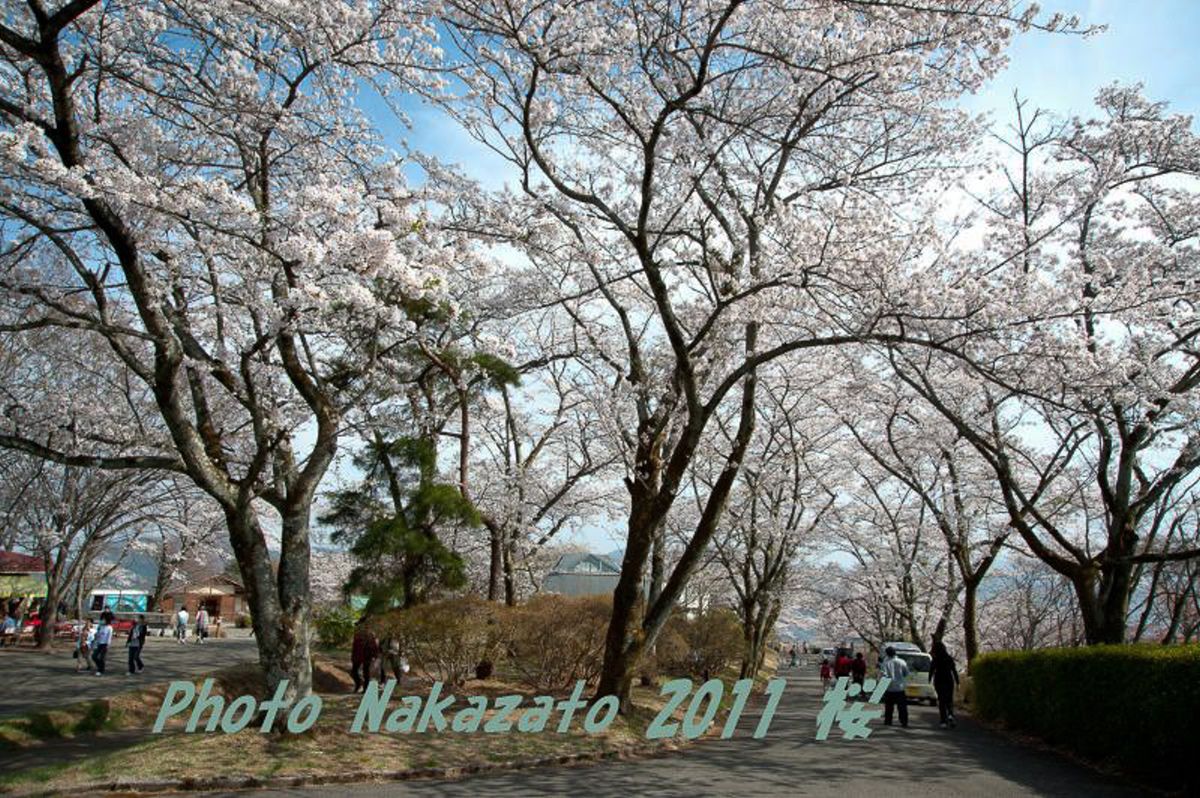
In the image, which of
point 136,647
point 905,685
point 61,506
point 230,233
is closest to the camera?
point 230,233

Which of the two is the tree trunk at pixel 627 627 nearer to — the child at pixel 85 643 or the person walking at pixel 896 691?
the person walking at pixel 896 691

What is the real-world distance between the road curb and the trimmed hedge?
5.74 meters

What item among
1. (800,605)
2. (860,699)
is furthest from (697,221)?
(800,605)

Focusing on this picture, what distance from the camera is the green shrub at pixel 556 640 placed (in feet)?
48.2

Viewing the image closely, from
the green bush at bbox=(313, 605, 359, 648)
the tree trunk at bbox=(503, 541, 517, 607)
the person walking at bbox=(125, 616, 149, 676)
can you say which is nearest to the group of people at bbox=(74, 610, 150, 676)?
the person walking at bbox=(125, 616, 149, 676)

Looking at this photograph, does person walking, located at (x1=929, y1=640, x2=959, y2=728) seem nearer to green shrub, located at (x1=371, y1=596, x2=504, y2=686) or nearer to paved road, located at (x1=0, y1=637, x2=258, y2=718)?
green shrub, located at (x1=371, y1=596, x2=504, y2=686)

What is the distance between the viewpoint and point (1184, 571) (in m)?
21.9

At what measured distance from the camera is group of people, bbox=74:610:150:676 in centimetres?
1806

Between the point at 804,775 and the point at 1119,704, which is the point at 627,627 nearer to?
the point at 804,775

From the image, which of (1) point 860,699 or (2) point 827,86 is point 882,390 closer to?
(1) point 860,699

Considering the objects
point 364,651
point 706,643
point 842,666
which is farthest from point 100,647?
point 842,666

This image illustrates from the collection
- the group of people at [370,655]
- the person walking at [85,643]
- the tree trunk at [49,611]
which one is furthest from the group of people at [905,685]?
the tree trunk at [49,611]

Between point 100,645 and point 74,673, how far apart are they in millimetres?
829

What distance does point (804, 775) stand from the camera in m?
8.93
